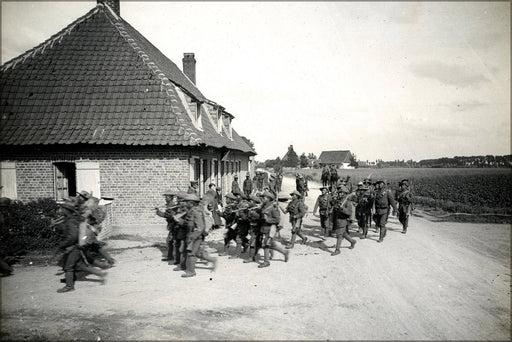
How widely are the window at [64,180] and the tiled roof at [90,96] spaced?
1218 mm

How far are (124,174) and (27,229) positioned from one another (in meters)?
3.49

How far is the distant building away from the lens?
94.3 m

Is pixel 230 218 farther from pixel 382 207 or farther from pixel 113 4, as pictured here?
pixel 113 4

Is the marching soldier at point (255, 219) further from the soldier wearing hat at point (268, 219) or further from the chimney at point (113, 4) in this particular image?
the chimney at point (113, 4)

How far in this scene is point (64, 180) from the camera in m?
12.1

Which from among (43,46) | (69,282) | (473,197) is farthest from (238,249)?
(473,197)

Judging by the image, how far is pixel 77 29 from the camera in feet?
45.2

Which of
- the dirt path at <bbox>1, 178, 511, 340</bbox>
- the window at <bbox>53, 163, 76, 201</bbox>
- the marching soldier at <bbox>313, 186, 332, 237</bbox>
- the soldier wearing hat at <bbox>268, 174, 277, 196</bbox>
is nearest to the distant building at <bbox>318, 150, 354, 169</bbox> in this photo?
the soldier wearing hat at <bbox>268, 174, 277, 196</bbox>

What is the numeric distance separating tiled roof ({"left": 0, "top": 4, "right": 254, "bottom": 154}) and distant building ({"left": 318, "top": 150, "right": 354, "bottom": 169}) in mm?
82834

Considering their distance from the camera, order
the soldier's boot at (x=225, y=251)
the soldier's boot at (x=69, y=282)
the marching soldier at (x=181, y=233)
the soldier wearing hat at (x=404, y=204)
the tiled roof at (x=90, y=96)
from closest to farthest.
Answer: the soldier's boot at (x=69, y=282) → the marching soldier at (x=181, y=233) → the soldier's boot at (x=225, y=251) → the tiled roof at (x=90, y=96) → the soldier wearing hat at (x=404, y=204)

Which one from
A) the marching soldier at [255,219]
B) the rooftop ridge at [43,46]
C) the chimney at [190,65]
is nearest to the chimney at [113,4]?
the rooftop ridge at [43,46]

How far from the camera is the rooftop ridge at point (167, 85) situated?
11562mm

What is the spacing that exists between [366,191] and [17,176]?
12.5 meters

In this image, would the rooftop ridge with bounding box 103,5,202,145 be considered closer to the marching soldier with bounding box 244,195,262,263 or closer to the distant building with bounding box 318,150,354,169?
the marching soldier with bounding box 244,195,262,263
